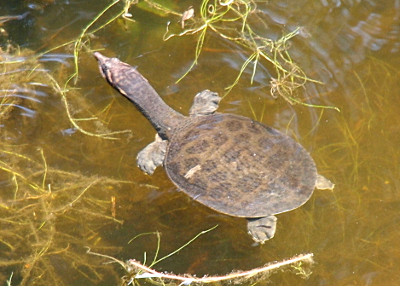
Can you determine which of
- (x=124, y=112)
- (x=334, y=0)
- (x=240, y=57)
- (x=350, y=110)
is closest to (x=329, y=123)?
(x=350, y=110)

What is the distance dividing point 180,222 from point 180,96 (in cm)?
124

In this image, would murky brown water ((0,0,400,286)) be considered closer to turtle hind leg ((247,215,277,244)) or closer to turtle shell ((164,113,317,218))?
A: turtle hind leg ((247,215,277,244))

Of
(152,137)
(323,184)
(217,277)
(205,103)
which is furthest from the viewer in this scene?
(152,137)

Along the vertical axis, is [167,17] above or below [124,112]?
above

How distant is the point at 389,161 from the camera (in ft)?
11.6

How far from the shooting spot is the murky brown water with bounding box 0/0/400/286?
3.39 m

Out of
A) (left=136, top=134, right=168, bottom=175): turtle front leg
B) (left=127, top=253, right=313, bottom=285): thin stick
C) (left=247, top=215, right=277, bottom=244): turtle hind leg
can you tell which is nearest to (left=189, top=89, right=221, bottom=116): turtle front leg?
(left=136, top=134, right=168, bottom=175): turtle front leg

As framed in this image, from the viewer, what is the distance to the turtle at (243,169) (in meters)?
2.92

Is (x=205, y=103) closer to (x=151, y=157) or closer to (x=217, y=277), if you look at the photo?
(x=151, y=157)

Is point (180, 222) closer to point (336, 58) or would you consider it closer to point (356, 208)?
point (356, 208)

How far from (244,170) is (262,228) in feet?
1.84

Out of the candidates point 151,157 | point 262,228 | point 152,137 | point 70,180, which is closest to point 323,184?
point 262,228

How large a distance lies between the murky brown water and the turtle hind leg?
266mm

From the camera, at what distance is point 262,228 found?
10.4ft
